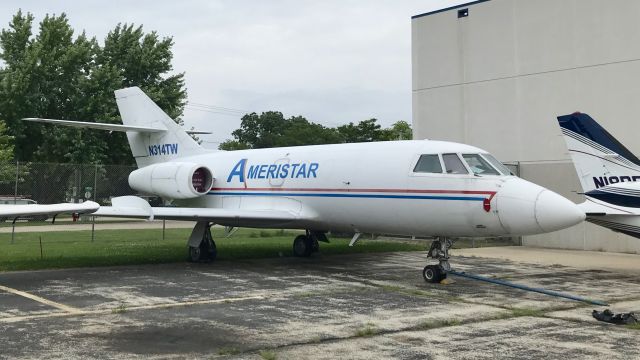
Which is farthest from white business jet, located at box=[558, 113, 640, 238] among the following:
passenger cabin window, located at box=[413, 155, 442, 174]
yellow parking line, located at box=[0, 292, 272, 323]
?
yellow parking line, located at box=[0, 292, 272, 323]

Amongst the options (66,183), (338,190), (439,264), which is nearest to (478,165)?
(439,264)

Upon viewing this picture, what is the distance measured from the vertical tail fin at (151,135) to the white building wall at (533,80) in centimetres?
1104

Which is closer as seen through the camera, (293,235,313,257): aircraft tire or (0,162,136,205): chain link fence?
(293,235,313,257): aircraft tire

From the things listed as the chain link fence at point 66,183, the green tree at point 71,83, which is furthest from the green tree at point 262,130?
the chain link fence at point 66,183

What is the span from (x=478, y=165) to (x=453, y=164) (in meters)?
0.44

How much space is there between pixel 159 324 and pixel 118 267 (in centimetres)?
628

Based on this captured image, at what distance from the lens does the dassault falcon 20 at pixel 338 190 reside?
1042 cm

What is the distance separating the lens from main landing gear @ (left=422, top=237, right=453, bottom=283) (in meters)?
11.1

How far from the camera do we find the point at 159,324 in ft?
24.6

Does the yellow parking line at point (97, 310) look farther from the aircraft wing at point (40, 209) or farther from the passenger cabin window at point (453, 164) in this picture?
the passenger cabin window at point (453, 164)

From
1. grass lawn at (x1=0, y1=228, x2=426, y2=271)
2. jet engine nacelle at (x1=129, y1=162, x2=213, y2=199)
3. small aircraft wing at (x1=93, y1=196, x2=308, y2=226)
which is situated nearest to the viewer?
small aircraft wing at (x1=93, y1=196, x2=308, y2=226)

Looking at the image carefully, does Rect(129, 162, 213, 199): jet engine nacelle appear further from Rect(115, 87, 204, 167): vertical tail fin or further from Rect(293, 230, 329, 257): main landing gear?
Rect(293, 230, 329, 257): main landing gear

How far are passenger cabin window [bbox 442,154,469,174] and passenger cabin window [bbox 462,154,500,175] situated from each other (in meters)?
0.14

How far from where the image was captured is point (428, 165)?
11.4 metres
